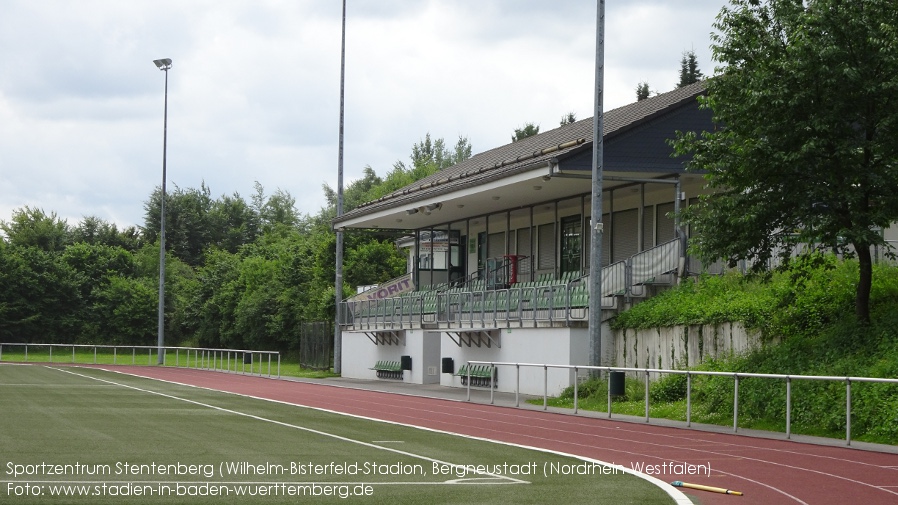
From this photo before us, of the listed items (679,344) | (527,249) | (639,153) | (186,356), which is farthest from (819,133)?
(186,356)

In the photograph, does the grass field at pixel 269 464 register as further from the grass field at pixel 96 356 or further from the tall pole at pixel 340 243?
the grass field at pixel 96 356

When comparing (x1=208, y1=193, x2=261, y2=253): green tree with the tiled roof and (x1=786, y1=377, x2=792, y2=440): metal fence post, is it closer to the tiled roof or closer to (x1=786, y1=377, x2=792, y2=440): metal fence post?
the tiled roof

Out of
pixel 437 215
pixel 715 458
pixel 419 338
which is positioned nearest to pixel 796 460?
pixel 715 458

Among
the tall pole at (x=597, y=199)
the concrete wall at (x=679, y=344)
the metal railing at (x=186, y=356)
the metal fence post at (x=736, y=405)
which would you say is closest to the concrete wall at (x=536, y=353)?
the concrete wall at (x=679, y=344)

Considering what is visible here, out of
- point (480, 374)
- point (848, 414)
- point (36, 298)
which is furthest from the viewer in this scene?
point (36, 298)

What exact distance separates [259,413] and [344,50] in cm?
2801

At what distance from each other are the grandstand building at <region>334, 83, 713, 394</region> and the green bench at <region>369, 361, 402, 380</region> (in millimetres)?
52

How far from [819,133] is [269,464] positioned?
12656 mm

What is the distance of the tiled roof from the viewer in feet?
111

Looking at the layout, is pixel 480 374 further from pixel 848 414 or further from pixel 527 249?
pixel 848 414

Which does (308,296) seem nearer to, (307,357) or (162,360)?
(162,360)

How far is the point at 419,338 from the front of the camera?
138ft

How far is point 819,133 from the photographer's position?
2153cm

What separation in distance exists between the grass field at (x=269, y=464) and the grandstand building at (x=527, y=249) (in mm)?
8992
